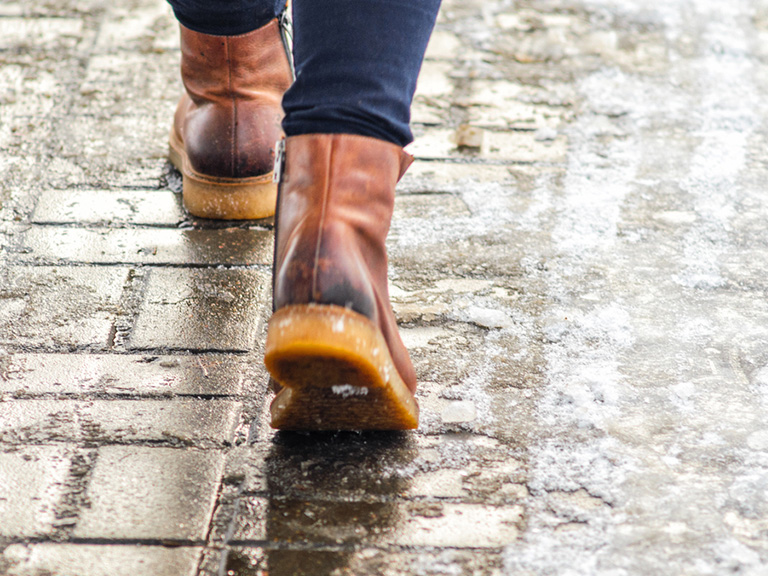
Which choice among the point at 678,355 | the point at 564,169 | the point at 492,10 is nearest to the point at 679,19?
the point at 492,10

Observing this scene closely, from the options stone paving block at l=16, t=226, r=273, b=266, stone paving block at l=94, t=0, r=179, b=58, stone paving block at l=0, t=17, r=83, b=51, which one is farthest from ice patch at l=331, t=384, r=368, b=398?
stone paving block at l=0, t=17, r=83, b=51

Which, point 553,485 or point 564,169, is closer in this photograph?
point 553,485

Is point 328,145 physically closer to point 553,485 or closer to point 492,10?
point 553,485

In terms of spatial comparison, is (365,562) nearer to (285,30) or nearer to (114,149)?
(285,30)

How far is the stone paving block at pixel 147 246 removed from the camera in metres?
1.81

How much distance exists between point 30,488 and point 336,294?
0.52m

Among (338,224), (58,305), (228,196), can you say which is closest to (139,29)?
(228,196)

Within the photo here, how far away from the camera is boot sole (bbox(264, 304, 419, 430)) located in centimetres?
110

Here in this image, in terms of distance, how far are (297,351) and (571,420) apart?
507 mm

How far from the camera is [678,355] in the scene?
60.3 inches

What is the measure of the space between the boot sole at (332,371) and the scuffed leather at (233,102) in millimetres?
805

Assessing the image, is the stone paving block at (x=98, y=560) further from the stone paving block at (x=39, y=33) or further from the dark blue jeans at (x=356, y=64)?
the stone paving block at (x=39, y=33)

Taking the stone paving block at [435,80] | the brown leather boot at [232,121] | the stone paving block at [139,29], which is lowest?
the stone paving block at [139,29]

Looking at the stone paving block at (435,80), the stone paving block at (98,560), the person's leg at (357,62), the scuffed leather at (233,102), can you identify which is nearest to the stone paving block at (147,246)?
the scuffed leather at (233,102)
